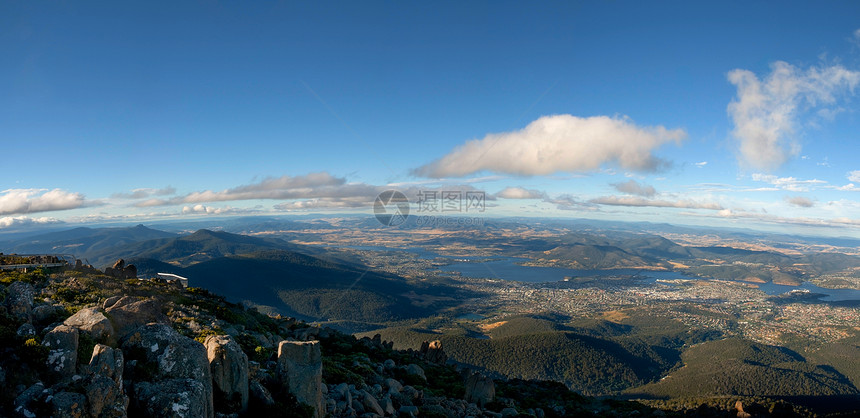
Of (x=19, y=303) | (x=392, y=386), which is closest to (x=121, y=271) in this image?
(x=19, y=303)

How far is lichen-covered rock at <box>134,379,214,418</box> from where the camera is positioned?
1057 cm

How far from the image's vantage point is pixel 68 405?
9.12 metres

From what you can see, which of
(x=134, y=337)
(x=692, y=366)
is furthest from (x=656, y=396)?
(x=134, y=337)

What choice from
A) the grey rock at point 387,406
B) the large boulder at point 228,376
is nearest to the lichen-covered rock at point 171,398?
the large boulder at point 228,376

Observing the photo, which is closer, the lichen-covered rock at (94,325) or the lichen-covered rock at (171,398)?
the lichen-covered rock at (171,398)

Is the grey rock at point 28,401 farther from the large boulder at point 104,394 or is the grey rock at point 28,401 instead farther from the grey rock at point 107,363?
the grey rock at point 107,363

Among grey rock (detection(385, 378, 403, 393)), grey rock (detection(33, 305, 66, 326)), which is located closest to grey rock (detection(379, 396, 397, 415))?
grey rock (detection(385, 378, 403, 393))

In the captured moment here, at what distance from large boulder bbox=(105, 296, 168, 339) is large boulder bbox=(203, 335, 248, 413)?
409 cm

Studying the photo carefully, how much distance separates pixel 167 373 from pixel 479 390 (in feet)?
86.3

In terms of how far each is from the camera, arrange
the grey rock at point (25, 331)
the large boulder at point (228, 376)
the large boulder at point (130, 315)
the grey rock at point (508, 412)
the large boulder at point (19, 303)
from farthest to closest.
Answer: the grey rock at point (508, 412), the large boulder at point (19, 303), the large boulder at point (130, 315), the large boulder at point (228, 376), the grey rock at point (25, 331)

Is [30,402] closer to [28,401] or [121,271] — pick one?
[28,401]

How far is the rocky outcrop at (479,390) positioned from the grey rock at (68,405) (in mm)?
26971

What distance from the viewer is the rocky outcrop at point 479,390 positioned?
104 feet

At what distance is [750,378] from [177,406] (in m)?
148
